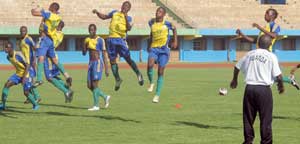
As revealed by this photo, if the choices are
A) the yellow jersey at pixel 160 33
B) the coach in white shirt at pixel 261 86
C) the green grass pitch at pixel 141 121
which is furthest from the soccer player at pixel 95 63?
the coach in white shirt at pixel 261 86

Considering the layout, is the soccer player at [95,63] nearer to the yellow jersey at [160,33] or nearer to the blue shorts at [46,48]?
the blue shorts at [46,48]

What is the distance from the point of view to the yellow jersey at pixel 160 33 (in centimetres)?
1917

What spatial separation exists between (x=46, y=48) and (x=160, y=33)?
3.05 meters

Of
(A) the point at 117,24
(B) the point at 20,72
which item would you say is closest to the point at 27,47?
(B) the point at 20,72

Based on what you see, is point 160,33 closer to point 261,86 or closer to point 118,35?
point 118,35

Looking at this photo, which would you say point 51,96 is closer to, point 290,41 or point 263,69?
point 263,69

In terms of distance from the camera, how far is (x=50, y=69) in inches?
750

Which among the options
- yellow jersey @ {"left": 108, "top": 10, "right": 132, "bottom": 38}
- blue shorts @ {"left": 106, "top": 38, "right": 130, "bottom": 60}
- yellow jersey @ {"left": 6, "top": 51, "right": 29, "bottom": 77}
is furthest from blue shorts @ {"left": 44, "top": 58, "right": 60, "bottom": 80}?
yellow jersey @ {"left": 108, "top": 10, "right": 132, "bottom": 38}

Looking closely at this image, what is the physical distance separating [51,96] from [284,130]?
10835 mm

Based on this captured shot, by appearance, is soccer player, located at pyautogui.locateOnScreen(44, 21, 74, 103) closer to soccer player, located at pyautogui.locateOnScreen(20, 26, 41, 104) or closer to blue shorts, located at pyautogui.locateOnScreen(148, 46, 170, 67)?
soccer player, located at pyautogui.locateOnScreen(20, 26, 41, 104)

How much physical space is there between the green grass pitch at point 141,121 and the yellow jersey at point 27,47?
4.28 feet

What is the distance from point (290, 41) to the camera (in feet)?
237

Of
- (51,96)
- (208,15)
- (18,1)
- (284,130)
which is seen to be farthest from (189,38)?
(284,130)

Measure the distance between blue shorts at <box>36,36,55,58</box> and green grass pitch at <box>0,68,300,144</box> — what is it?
4.54ft
